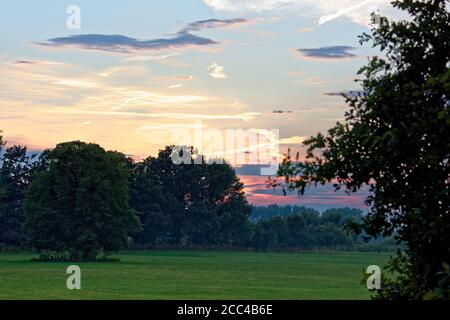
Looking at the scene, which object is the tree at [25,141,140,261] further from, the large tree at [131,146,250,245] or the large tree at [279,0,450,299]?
the large tree at [279,0,450,299]

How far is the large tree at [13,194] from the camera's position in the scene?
453ft

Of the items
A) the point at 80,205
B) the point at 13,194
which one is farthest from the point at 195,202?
the point at 80,205

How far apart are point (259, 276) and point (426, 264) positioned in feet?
200

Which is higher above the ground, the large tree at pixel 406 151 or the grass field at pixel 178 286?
the large tree at pixel 406 151

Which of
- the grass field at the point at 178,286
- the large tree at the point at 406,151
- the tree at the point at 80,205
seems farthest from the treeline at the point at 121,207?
the large tree at the point at 406,151

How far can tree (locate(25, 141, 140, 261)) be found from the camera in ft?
342

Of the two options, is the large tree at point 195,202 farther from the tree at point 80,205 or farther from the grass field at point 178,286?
the grass field at point 178,286

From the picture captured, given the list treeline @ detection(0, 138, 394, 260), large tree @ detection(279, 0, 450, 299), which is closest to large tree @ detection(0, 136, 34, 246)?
treeline @ detection(0, 138, 394, 260)

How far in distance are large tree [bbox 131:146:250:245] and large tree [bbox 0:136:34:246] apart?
2163cm

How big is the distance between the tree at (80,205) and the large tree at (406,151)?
88.9 m

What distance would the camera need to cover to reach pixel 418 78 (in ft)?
49.2

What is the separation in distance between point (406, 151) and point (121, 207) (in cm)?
9571

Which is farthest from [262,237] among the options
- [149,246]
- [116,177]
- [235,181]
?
[116,177]
